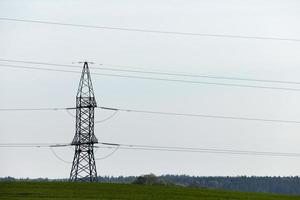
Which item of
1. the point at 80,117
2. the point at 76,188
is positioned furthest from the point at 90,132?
the point at 76,188

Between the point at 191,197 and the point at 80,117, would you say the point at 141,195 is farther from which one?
the point at 80,117

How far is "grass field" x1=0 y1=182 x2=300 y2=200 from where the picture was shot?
56.1 meters

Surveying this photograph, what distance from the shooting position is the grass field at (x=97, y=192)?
5606 cm

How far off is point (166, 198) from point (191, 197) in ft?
11.9

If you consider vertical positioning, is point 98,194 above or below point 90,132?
below

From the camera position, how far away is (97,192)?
59656mm

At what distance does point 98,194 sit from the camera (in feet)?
190

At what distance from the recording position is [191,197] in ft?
194

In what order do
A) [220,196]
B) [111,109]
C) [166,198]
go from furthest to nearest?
[111,109], [220,196], [166,198]

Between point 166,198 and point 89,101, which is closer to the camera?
point 166,198

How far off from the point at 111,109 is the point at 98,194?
16097 mm

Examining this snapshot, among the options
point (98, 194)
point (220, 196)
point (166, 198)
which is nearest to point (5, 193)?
point (98, 194)

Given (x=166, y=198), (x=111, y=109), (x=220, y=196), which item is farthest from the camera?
(x=111, y=109)

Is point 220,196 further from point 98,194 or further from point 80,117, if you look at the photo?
point 80,117
